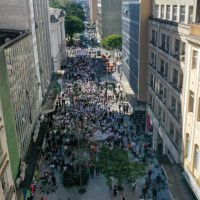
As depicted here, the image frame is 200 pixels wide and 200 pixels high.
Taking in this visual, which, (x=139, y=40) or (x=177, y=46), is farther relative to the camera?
(x=139, y=40)

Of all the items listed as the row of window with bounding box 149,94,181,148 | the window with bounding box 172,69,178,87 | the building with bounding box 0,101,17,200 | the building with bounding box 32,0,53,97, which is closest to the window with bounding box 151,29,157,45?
the row of window with bounding box 149,94,181,148

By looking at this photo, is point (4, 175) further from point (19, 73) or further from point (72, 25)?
point (72, 25)

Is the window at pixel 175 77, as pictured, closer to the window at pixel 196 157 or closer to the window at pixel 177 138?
the window at pixel 177 138

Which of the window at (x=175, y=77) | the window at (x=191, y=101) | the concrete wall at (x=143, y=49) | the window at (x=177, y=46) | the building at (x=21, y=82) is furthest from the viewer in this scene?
the concrete wall at (x=143, y=49)

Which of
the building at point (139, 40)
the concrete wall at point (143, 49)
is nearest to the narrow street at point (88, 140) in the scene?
the concrete wall at point (143, 49)

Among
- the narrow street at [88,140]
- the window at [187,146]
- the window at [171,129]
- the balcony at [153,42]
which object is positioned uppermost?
the balcony at [153,42]

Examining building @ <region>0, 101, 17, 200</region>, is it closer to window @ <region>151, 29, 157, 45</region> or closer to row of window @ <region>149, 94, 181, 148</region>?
row of window @ <region>149, 94, 181, 148</region>

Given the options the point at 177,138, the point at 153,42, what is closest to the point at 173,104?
the point at 177,138
